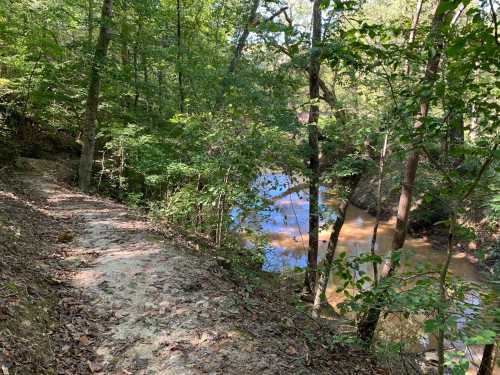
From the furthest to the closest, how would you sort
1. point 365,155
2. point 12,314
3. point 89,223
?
1. point 89,223
2. point 365,155
3. point 12,314

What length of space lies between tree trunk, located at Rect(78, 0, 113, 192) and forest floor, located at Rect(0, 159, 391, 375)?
3.40 metres

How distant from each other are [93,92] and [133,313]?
7.44m

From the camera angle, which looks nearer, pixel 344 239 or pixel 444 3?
pixel 444 3

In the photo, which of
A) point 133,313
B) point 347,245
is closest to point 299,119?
point 133,313

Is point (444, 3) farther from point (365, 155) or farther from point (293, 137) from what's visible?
point (293, 137)

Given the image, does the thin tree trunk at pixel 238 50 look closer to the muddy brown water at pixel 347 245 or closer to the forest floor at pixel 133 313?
the muddy brown water at pixel 347 245

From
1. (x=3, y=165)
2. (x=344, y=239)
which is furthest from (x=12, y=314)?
(x=344, y=239)

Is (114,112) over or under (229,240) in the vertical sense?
over

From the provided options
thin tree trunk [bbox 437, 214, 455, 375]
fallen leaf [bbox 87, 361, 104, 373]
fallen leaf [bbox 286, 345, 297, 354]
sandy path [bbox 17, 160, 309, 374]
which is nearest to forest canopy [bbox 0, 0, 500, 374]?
thin tree trunk [bbox 437, 214, 455, 375]

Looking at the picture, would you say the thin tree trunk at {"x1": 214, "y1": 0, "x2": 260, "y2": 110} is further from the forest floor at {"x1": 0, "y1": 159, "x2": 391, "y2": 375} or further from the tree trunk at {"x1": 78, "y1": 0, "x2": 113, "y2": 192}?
the forest floor at {"x1": 0, "y1": 159, "x2": 391, "y2": 375}

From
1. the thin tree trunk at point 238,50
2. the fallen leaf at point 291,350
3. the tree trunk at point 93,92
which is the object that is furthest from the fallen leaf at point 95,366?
the thin tree trunk at point 238,50

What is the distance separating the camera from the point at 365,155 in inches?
274

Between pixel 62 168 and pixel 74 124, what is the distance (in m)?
2.50

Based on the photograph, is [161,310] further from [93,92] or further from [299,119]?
[93,92]
